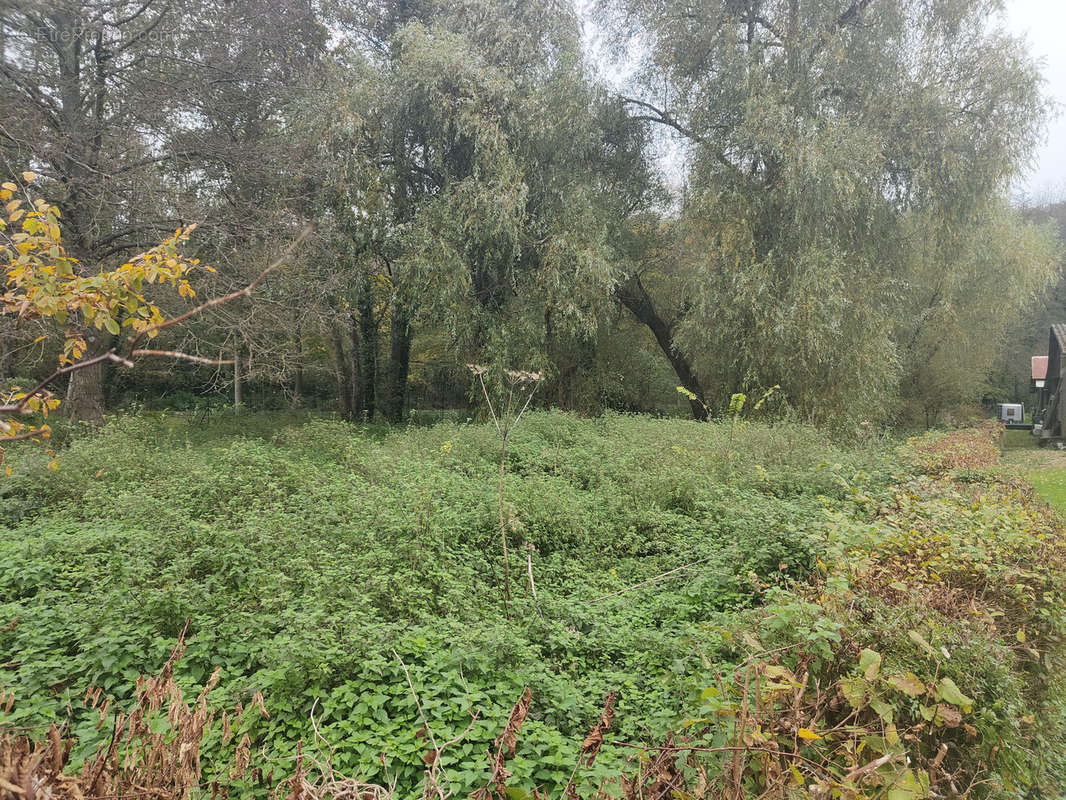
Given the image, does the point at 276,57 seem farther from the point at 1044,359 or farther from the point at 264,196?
the point at 1044,359

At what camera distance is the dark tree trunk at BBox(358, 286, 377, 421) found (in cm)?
1414

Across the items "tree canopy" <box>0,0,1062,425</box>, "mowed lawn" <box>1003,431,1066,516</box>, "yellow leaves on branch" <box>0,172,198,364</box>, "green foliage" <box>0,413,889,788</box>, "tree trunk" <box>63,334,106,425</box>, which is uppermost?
"tree canopy" <box>0,0,1062,425</box>

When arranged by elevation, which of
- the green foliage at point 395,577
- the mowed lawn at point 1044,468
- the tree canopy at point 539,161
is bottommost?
Result: the mowed lawn at point 1044,468

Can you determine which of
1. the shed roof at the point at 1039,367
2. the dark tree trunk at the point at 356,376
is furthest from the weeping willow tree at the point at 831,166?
the shed roof at the point at 1039,367

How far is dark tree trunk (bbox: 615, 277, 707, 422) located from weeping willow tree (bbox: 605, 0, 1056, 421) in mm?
2794

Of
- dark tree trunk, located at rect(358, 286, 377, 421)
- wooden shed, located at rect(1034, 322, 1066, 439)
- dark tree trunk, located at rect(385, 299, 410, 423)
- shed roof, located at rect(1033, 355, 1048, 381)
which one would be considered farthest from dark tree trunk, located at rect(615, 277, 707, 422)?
shed roof, located at rect(1033, 355, 1048, 381)

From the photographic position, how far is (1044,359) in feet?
89.9

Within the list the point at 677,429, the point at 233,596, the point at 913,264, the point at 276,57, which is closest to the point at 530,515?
the point at 233,596

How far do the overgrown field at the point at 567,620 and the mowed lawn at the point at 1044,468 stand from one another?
12.8ft

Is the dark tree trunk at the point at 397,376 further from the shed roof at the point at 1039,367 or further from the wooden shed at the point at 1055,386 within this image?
the shed roof at the point at 1039,367

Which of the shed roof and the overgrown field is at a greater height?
the shed roof

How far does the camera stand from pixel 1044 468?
1350cm

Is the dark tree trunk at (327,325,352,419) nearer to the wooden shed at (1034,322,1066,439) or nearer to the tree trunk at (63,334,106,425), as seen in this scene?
the tree trunk at (63,334,106,425)

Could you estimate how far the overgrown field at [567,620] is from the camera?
225 centimetres
